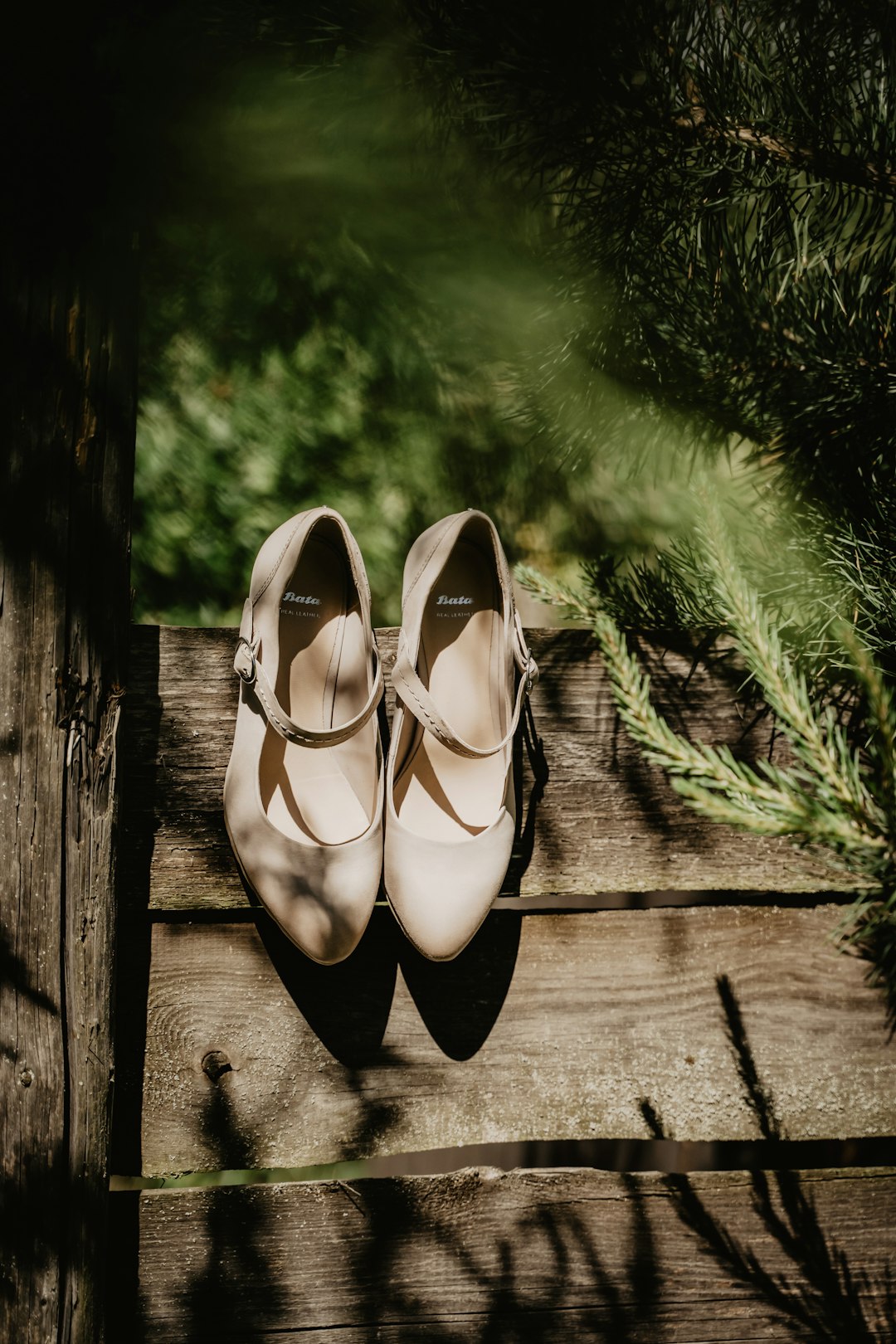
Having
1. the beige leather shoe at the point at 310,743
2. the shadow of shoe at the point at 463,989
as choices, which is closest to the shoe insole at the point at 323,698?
the beige leather shoe at the point at 310,743

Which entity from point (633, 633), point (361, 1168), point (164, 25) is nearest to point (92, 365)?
point (164, 25)

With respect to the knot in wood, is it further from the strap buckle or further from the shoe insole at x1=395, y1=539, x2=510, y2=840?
the strap buckle

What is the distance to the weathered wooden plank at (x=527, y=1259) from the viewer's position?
117 cm

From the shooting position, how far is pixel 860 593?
100 cm

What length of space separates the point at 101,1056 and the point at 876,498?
128 centimetres

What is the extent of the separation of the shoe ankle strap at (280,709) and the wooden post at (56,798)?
0.63 ft

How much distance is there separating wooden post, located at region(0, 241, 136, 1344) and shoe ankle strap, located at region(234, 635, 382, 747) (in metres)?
0.19

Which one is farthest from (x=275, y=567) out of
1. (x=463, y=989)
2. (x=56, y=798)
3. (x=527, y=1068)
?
(x=527, y=1068)

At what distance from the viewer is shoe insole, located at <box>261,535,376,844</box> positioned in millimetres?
1246

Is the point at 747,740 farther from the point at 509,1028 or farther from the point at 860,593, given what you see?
the point at 509,1028

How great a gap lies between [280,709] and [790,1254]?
122cm

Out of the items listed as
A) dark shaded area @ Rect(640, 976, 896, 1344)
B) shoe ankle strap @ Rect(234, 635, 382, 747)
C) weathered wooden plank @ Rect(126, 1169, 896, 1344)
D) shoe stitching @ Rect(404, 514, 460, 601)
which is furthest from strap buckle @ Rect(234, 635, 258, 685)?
dark shaded area @ Rect(640, 976, 896, 1344)

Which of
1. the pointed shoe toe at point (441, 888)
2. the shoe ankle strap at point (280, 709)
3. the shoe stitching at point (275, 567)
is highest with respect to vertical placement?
the shoe stitching at point (275, 567)

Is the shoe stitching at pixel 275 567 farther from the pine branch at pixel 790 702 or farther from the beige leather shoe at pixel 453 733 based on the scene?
the pine branch at pixel 790 702
